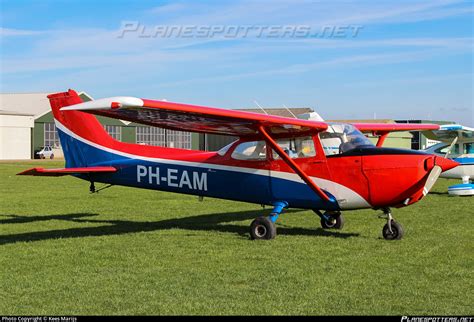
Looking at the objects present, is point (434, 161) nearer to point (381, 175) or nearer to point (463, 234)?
point (381, 175)

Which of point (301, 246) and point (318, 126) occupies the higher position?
point (318, 126)

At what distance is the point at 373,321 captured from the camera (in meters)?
5.40

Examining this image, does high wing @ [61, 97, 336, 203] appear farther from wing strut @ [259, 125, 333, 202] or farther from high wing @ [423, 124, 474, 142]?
Result: high wing @ [423, 124, 474, 142]

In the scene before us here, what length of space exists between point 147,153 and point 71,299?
20.5 ft

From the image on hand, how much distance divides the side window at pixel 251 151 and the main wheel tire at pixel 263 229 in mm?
Answer: 1322

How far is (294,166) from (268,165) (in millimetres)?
830

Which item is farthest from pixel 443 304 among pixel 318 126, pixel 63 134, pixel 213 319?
pixel 63 134


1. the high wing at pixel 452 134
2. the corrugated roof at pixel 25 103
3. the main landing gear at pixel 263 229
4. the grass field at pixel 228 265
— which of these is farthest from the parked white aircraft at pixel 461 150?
the corrugated roof at pixel 25 103

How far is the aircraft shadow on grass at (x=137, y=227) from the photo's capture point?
36.3 feet

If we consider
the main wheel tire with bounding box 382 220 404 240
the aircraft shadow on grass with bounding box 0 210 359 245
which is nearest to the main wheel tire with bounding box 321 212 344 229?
the aircraft shadow on grass with bounding box 0 210 359 245

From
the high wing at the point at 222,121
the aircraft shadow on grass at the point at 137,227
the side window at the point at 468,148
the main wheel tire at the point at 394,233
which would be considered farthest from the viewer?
the side window at the point at 468,148

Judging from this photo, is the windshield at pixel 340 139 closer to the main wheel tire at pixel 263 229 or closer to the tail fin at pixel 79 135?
the main wheel tire at pixel 263 229

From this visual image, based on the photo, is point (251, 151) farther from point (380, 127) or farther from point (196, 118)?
point (380, 127)

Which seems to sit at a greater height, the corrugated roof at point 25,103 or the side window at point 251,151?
the corrugated roof at point 25,103
